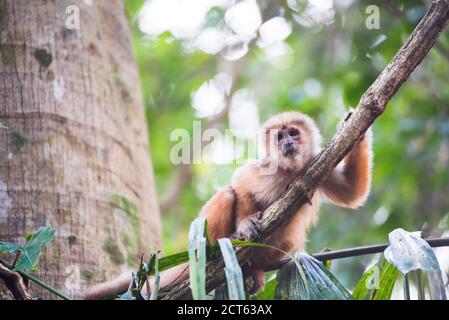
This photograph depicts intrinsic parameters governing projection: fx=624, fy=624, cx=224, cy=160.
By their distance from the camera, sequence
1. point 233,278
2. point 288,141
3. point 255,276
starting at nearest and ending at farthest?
point 233,278, point 255,276, point 288,141

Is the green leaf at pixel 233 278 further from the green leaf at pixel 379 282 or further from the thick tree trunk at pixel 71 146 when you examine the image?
the thick tree trunk at pixel 71 146

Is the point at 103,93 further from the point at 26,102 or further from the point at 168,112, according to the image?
the point at 168,112

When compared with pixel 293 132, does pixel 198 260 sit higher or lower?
lower

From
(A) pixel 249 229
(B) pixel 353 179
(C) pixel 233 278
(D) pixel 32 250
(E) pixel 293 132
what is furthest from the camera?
(E) pixel 293 132

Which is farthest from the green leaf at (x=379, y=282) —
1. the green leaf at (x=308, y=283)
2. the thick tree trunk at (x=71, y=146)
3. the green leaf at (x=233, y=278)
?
the thick tree trunk at (x=71, y=146)

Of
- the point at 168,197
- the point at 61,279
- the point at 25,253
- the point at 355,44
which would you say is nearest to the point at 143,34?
the point at 168,197

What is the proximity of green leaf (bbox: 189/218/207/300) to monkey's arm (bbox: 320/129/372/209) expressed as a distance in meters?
2.23

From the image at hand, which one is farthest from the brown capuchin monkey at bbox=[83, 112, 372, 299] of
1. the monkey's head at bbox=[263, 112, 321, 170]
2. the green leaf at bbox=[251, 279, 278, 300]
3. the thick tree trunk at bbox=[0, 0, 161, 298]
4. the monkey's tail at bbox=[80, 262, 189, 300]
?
the monkey's tail at bbox=[80, 262, 189, 300]

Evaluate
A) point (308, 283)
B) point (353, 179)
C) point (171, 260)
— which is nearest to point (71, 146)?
point (171, 260)

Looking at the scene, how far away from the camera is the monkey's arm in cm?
520

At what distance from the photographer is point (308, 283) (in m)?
3.49

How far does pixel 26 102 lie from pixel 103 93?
0.74 meters

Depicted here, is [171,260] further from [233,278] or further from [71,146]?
[71,146]

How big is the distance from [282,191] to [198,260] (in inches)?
101
